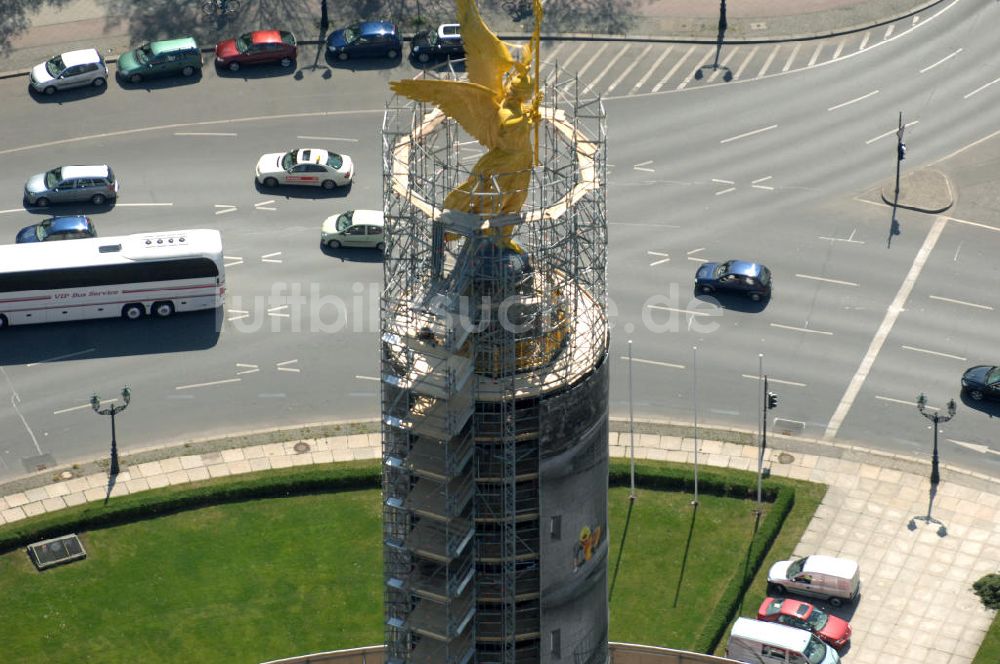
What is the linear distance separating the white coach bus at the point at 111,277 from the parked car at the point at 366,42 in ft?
89.7

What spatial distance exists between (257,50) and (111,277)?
30.3m

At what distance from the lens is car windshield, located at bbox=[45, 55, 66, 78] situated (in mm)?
162625

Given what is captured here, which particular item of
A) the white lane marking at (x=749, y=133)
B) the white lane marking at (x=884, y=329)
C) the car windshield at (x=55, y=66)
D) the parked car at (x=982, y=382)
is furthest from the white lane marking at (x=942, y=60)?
the car windshield at (x=55, y=66)

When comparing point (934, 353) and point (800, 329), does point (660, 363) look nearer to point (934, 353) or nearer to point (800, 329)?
point (800, 329)

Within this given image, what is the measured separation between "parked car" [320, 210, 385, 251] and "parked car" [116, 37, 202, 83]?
23.1 meters

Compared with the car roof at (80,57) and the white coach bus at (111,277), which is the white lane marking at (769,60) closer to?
the white coach bus at (111,277)

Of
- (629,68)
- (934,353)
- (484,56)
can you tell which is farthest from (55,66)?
(484,56)

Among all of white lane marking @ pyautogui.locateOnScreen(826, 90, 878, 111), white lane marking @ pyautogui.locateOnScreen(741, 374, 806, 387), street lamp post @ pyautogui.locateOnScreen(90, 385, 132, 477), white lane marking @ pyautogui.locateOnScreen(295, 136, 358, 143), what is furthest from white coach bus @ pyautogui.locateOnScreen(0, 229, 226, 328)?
white lane marking @ pyautogui.locateOnScreen(826, 90, 878, 111)

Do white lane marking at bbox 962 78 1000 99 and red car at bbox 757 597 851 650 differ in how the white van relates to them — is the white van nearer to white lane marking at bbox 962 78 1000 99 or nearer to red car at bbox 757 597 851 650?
red car at bbox 757 597 851 650

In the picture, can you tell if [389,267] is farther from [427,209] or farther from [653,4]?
[653,4]

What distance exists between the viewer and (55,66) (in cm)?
16300

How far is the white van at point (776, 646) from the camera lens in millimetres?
117625

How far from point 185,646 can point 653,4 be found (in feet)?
240

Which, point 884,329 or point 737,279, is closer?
point 884,329
